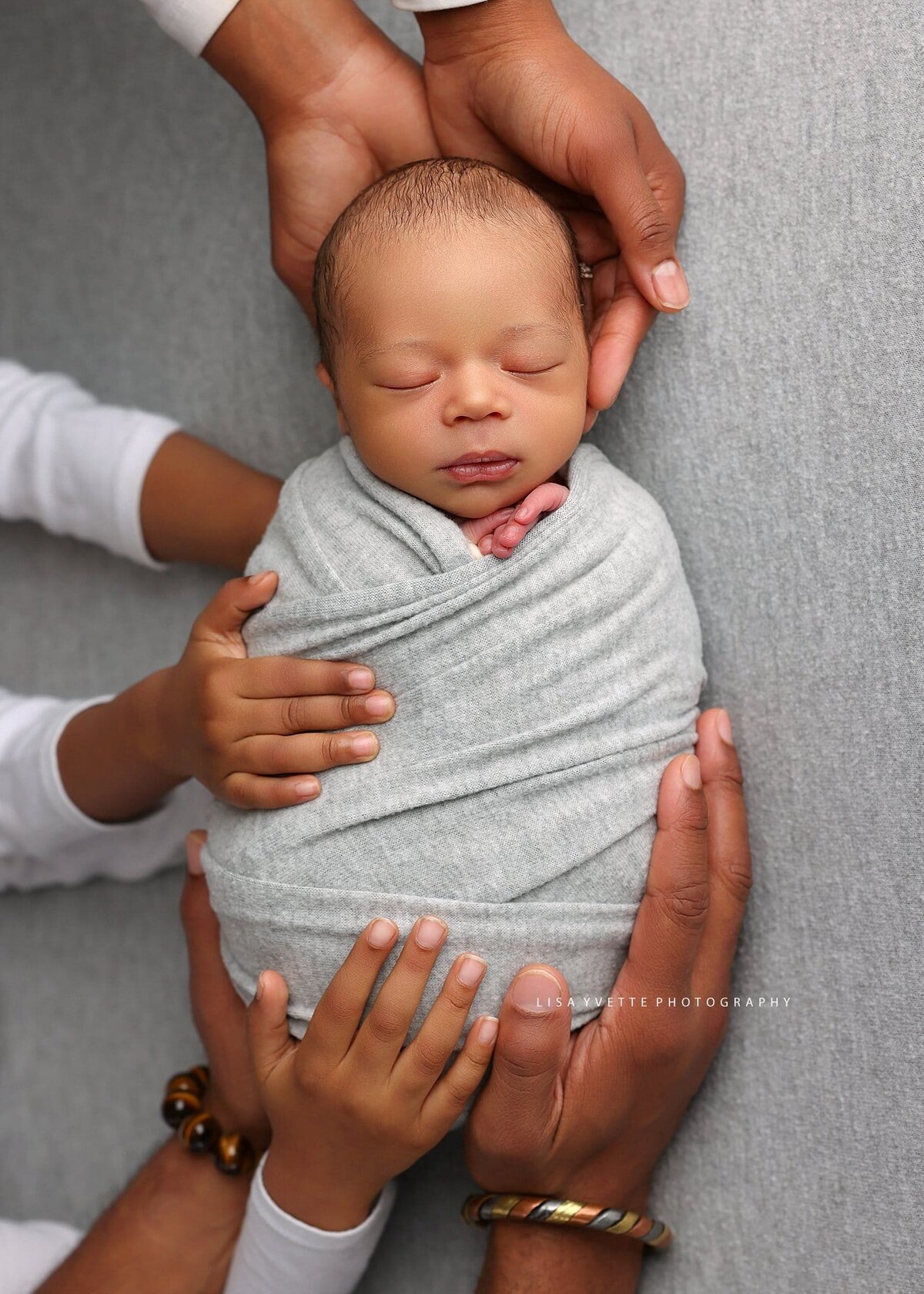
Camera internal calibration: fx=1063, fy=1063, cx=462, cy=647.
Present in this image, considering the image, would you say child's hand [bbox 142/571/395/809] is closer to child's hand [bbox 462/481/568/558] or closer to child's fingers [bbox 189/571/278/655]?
child's fingers [bbox 189/571/278/655]

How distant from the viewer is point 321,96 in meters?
1.20

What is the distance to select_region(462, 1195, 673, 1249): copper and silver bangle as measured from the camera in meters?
1.01

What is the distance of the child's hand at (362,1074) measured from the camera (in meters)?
0.92

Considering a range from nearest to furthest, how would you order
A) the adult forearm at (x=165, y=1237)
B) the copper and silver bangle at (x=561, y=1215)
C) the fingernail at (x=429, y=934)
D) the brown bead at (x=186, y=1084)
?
the fingernail at (x=429, y=934), the copper and silver bangle at (x=561, y=1215), the adult forearm at (x=165, y=1237), the brown bead at (x=186, y=1084)

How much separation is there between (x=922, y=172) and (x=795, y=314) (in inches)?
6.4

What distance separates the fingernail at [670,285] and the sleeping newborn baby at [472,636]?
107 millimetres

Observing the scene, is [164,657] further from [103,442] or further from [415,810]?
[415,810]

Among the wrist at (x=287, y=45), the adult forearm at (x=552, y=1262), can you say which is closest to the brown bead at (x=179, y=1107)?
the adult forearm at (x=552, y=1262)

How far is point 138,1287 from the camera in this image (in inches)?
45.7

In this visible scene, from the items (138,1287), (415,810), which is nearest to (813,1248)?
(415,810)

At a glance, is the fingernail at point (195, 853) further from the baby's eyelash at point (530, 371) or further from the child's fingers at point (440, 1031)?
the baby's eyelash at point (530, 371)

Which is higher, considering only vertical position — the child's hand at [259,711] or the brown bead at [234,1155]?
the child's hand at [259,711]

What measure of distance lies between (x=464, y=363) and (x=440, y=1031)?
588 millimetres

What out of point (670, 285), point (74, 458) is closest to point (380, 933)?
point (670, 285)
